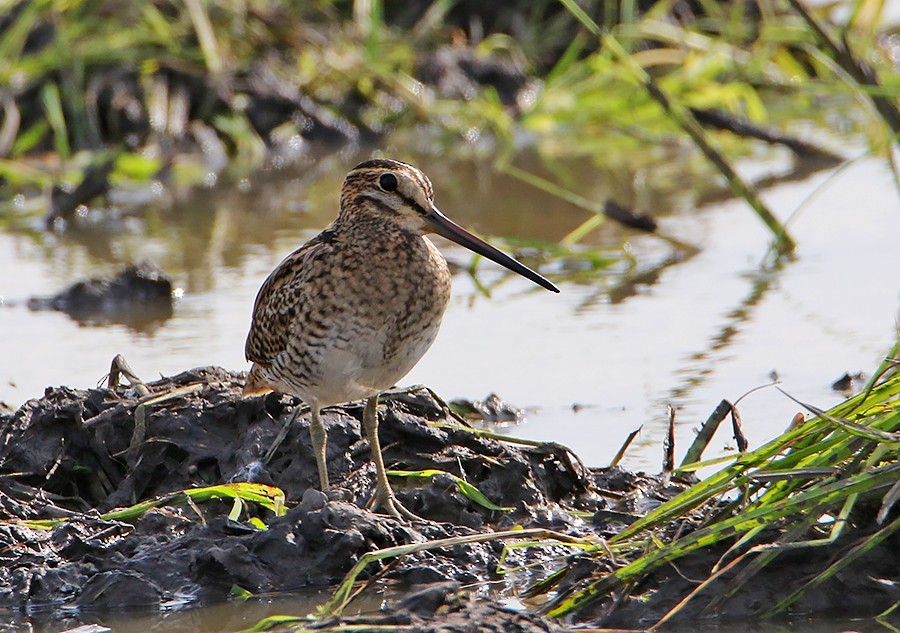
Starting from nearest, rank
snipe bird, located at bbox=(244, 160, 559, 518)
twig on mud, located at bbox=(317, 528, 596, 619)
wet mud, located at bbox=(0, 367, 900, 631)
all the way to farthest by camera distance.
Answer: twig on mud, located at bbox=(317, 528, 596, 619) → wet mud, located at bbox=(0, 367, 900, 631) → snipe bird, located at bbox=(244, 160, 559, 518)

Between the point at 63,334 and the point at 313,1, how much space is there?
17.5ft

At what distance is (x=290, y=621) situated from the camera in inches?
137

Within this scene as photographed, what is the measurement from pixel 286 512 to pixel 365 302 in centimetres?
64

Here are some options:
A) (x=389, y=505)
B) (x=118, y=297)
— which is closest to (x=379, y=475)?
(x=389, y=505)

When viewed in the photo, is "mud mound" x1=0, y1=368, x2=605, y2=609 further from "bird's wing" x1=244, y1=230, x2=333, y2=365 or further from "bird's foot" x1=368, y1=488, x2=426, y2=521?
"bird's wing" x1=244, y1=230, x2=333, y2=365

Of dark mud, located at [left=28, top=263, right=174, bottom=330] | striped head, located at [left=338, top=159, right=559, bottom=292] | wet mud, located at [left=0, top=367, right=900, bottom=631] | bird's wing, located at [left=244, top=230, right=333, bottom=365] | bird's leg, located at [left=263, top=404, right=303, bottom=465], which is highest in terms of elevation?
striped head, located at [left=338, top=159, right=559, bottom=292]

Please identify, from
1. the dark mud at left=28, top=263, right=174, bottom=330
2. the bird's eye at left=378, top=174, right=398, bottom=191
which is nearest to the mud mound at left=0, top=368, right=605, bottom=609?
the bird's eye at left=378, top=174, right=398, bottom=191

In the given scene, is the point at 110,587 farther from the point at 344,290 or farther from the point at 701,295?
the point at 701,295

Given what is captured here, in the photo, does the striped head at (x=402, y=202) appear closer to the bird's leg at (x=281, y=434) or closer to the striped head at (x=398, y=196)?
the striped head at (x=398, y=196)

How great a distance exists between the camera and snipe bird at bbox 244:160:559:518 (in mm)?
4340

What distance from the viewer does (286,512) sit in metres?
4.24

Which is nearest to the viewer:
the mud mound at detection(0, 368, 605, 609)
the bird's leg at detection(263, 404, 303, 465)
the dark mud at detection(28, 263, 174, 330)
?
the mud mound at detection(0, 368, 605, 609)

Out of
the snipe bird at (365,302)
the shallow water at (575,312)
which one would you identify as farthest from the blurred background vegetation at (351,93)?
the snipe bird at (365,302)

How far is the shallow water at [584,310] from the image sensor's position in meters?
5.54
